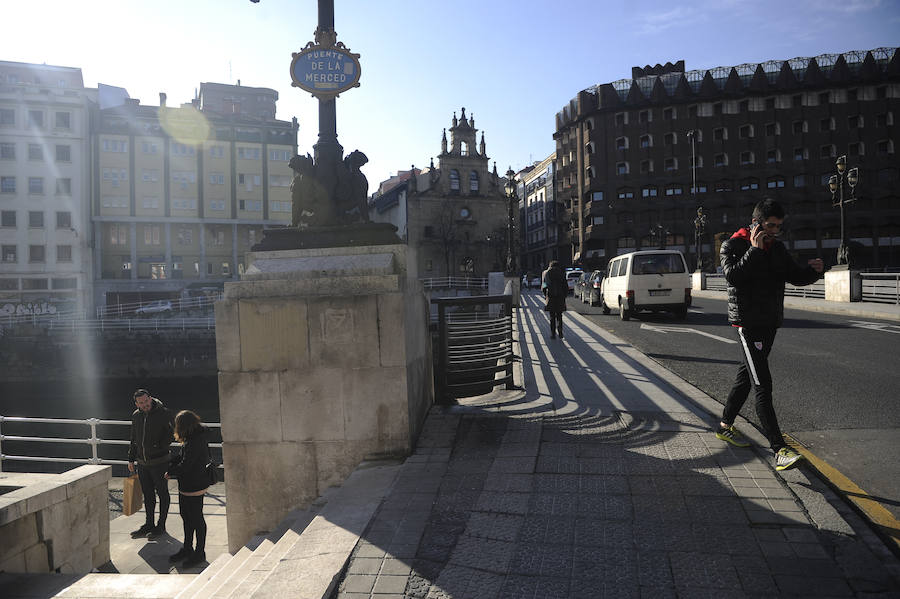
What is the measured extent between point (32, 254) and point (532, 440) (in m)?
60.9

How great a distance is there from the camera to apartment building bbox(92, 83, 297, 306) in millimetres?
56000

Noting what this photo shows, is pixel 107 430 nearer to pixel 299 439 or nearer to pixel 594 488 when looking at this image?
pixel 299 439

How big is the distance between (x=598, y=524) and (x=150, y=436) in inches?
227

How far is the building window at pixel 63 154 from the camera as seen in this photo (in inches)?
2132

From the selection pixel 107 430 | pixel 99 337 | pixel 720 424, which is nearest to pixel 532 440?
pixel 720 424

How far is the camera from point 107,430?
23.2 m

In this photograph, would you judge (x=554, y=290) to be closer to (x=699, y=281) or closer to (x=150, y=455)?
(x=150, y=455)

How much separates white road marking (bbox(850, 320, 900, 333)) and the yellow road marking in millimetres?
10856

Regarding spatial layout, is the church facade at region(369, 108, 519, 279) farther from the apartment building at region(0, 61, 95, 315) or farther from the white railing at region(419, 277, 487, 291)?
the apartment building at region(0, 61, 95, 315)

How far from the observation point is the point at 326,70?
20.0 ft

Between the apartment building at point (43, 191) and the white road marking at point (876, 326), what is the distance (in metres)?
56.5

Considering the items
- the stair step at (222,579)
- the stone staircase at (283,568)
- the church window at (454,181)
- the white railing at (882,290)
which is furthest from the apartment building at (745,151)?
the stair step at (222,579)

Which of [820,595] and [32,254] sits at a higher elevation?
[32,254]

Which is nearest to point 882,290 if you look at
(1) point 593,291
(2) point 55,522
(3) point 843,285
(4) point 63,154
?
(3) point 843,285
